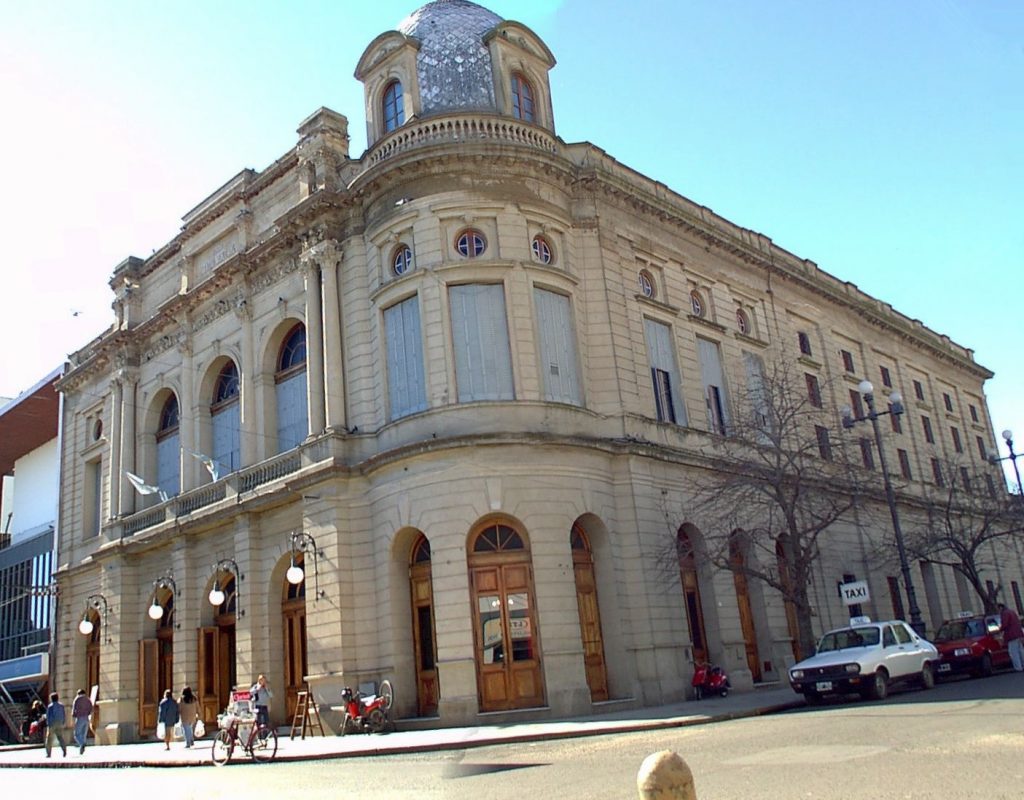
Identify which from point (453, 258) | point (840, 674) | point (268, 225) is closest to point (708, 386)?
point (453, 258)

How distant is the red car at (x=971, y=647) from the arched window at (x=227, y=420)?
2197 cm

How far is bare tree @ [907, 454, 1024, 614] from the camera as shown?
34.4 metres

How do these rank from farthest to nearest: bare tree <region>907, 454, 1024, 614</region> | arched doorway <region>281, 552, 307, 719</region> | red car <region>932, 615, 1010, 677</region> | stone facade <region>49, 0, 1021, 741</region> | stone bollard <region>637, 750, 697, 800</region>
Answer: bare tree <region>907, 454, 1024, 614</region>
arched doorway <region>281, 552, 307, 719</region>
red car <region>932, 615, 1010, 677</region>
stone facade <region>49, 0, 1021, 741</region>
stone bollard <region>637, 750, 697, 800</region>

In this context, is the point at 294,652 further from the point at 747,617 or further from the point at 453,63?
the point at 453,63

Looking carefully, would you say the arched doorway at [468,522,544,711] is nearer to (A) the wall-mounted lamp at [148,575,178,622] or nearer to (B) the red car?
(B) the red car

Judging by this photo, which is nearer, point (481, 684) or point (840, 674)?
point (840, 674)

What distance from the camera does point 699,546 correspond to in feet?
91.7

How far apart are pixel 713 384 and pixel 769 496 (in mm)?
5594

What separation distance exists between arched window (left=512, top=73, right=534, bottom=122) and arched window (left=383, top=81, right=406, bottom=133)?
11.2 feet

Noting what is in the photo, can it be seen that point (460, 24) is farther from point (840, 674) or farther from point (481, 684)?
point (840, 674)

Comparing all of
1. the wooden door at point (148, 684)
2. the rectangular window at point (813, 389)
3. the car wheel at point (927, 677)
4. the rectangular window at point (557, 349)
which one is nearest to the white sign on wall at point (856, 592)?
the car wheel at point (927, 677)

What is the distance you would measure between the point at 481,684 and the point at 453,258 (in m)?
11.1

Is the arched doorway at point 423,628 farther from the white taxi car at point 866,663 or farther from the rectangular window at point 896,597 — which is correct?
the rectangular window at point 896,597

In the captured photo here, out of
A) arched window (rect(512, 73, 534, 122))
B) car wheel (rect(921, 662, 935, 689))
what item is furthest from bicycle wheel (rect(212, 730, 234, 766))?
arched window (rect(512, 73, 534, 122))
